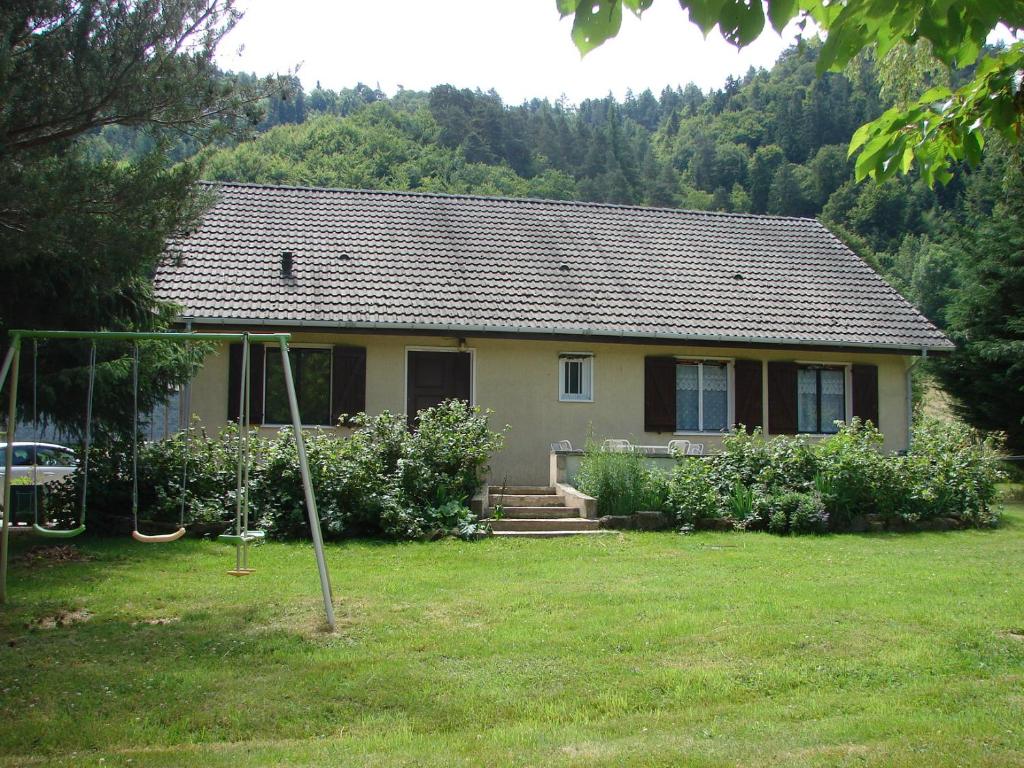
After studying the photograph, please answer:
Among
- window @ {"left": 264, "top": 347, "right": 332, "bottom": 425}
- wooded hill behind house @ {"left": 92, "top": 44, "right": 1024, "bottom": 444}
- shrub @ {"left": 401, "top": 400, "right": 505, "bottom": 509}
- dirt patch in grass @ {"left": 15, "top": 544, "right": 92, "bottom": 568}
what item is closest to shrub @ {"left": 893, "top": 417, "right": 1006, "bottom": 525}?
shrub @ {"left": 401, "top": 400, "right": 505, "bottom": 509}

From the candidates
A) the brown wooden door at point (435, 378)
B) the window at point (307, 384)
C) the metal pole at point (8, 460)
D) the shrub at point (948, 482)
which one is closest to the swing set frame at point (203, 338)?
the metal pole at point (8, 460)

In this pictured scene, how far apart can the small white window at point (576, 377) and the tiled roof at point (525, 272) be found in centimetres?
73

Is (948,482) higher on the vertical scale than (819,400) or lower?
lower

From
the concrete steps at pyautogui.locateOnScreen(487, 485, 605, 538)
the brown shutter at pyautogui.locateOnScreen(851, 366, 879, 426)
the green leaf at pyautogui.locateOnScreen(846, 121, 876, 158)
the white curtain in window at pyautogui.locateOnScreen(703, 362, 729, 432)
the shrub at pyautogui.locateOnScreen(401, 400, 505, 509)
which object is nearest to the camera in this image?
the green leaf at pyautogui.locateOnScreen(846, 121, 876, 158)

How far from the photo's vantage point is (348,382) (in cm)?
1705

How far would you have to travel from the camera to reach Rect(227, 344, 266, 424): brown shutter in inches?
651

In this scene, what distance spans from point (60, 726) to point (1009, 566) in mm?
9620

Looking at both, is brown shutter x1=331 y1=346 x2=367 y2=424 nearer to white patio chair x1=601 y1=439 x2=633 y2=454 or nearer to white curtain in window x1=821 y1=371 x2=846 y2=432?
white patio chair x1=601 y1=439 x2=633 y2=454

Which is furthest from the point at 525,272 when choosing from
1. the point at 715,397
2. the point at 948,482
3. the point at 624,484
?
the point at 948,482

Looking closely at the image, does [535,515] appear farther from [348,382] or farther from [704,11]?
[704,11]

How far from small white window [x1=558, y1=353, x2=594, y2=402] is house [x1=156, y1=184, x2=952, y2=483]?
1.4 inches

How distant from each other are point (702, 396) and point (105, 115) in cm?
1223

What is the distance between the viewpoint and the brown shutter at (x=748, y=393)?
1848 centimetres

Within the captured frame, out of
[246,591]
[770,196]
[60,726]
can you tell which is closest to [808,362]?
[246,591]
